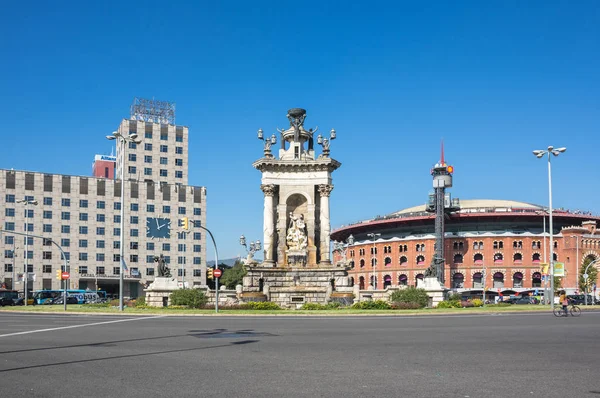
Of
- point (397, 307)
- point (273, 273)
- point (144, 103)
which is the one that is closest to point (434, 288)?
point (397, 307)

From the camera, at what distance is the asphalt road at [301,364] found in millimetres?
10609

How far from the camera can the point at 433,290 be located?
47.5 meters

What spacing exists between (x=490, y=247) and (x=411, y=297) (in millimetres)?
75911

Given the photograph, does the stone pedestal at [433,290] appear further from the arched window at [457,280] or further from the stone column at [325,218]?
the arched window at [457,280]

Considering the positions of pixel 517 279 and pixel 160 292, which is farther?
pixel 517 279

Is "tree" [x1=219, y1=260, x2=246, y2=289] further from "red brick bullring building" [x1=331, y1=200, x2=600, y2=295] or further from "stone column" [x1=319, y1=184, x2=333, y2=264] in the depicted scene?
"stone column" [x1=319, y1=184, x2=333, y2=264]

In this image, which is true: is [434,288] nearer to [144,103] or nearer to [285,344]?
[285,344]

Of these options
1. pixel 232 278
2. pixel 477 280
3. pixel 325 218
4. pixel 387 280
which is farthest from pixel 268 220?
pixel 387 280

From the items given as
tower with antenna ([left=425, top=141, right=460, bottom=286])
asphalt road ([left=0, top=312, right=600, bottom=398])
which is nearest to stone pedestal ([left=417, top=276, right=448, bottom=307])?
asphalt road ([left=0, top=312, right=600, bottom=398])

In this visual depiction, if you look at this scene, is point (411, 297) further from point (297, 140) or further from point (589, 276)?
point (589, 276)

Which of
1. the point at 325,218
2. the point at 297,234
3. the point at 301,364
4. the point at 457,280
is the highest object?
the point at 325,218

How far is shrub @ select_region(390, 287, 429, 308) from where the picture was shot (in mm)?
43375

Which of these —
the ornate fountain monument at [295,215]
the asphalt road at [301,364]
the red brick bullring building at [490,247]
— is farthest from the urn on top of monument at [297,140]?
the red brick bullring building at [490,247]

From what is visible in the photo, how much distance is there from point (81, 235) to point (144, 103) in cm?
2980
